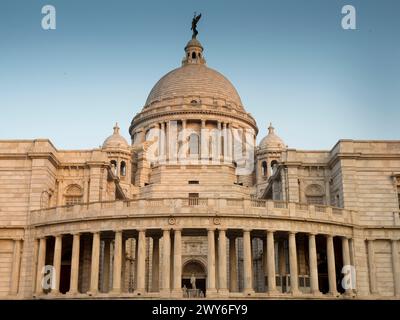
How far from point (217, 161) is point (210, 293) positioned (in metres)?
48.6

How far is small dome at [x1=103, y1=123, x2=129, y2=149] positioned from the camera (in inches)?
3497

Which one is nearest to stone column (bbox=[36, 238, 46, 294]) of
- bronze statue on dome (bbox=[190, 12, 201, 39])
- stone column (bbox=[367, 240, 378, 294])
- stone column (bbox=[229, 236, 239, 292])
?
stone column (bbox=[229, 236, 239, 292])

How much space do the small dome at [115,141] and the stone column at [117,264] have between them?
43.4 meters

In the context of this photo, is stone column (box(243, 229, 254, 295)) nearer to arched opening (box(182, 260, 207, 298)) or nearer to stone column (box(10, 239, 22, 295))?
arched opening (box(182, 260, 207, 298))

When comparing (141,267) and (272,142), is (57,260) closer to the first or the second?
(141,267)

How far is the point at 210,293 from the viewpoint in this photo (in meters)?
43.1

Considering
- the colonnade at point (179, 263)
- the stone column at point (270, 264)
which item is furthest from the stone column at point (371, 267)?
Answer: the stone column at point (270, 264)

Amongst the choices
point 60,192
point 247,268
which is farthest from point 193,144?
point 247,268

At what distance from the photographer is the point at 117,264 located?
149 ft

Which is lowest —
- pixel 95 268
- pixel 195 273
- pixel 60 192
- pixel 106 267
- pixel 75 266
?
pixel 95 268

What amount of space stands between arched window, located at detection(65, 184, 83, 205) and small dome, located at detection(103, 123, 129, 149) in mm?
32952

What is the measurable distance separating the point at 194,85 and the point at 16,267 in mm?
54972

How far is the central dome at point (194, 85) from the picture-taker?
96.6 meters
